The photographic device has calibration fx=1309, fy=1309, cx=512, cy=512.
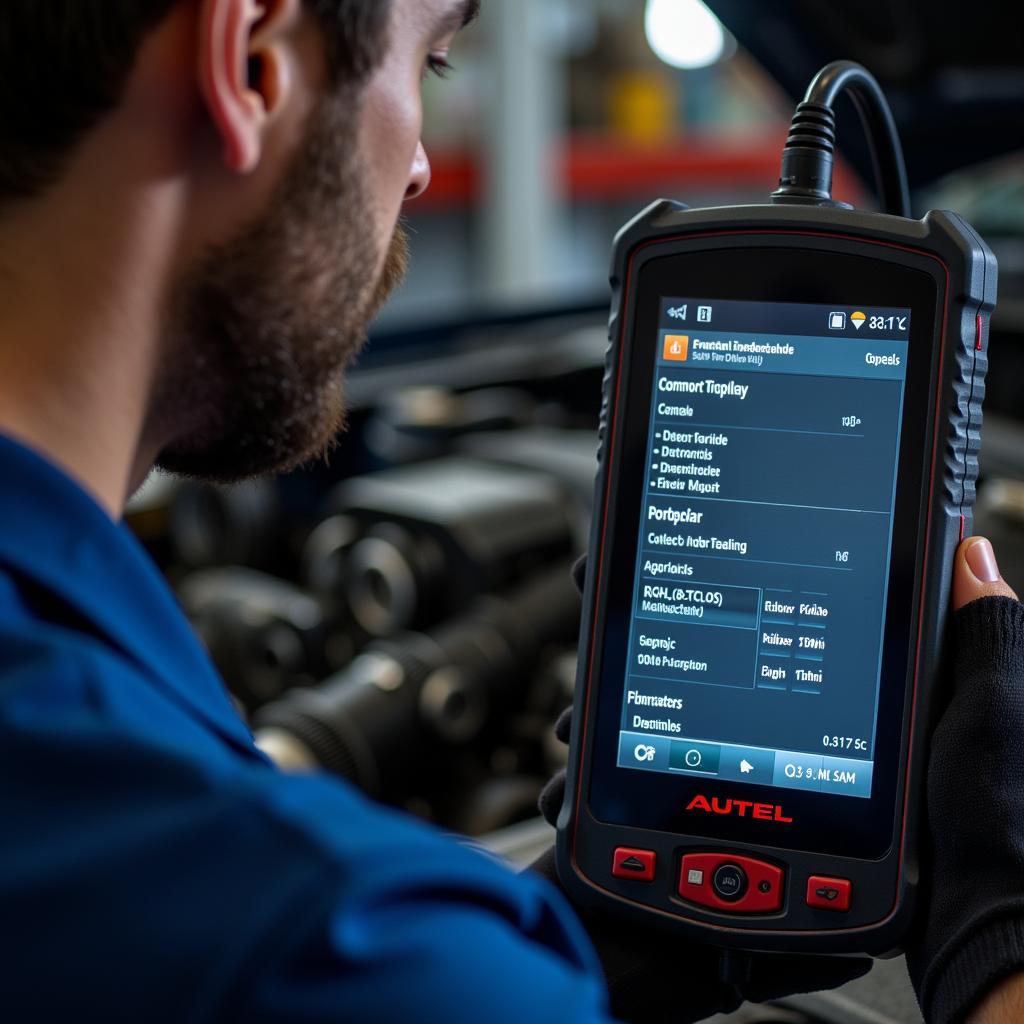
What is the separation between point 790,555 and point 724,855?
0.14 metres

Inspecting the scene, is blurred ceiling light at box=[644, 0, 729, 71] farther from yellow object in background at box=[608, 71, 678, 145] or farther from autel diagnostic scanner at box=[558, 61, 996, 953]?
autel diagnostic scanner at box=[558, 61, 996, 953]

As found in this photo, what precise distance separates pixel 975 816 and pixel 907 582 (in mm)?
106

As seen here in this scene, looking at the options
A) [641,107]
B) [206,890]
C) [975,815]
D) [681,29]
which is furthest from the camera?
[641,107]

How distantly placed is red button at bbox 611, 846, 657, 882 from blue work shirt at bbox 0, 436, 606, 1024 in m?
0.24

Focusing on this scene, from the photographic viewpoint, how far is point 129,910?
0.31 m

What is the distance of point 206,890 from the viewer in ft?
1.01

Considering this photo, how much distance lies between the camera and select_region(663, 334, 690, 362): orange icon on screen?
0.65 meters

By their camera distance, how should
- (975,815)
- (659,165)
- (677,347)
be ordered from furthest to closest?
(659,165) → (677,347) → (975,815)

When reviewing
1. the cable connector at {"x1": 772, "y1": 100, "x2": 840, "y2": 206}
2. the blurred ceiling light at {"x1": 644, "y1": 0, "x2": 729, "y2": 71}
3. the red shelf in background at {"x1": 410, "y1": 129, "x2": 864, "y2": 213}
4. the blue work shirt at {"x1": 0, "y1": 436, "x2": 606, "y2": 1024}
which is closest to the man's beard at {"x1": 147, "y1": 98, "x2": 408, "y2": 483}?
the blue work shirt at {"x1": 0, "y1": 436, "x2": 606, "y2": 1024}

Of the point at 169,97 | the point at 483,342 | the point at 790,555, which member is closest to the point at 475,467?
the point at 483,342

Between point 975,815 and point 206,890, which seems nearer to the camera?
point 206,890

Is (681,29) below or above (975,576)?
above

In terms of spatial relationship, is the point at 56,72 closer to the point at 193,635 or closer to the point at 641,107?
the point at 193,635

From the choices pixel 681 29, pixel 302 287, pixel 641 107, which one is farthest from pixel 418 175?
pixel 641 107
